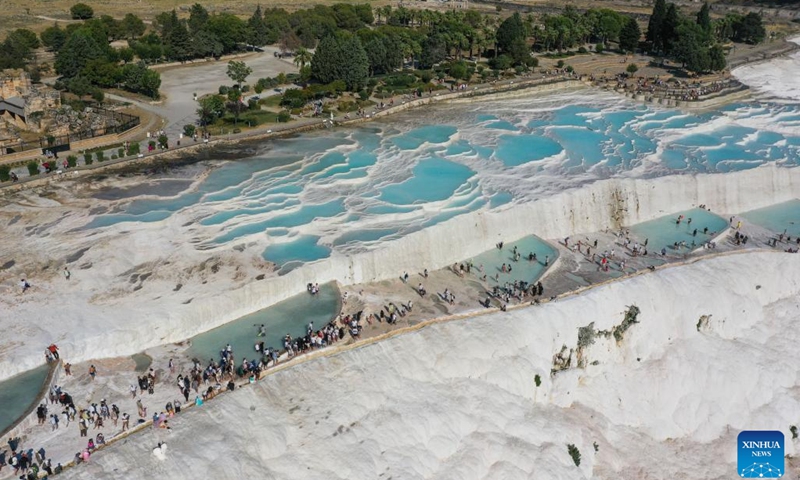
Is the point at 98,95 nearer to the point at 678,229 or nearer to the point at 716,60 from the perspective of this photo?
the point at 678,229

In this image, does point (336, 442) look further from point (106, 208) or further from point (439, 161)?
point (439, 161)

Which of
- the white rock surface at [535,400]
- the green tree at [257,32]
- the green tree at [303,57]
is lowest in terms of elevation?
the white rock surface at [535,400]

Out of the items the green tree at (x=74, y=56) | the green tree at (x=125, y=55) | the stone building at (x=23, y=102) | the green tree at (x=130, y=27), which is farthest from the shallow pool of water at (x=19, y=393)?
the green tree at (x=130, y=27)

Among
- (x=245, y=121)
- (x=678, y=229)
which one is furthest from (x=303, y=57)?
(x=678, y=229)

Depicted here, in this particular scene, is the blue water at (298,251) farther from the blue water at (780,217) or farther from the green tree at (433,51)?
the green tree at (433,51)

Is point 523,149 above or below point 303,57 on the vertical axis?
below

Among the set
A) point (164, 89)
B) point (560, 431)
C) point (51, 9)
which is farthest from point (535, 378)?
point (51, 9)
